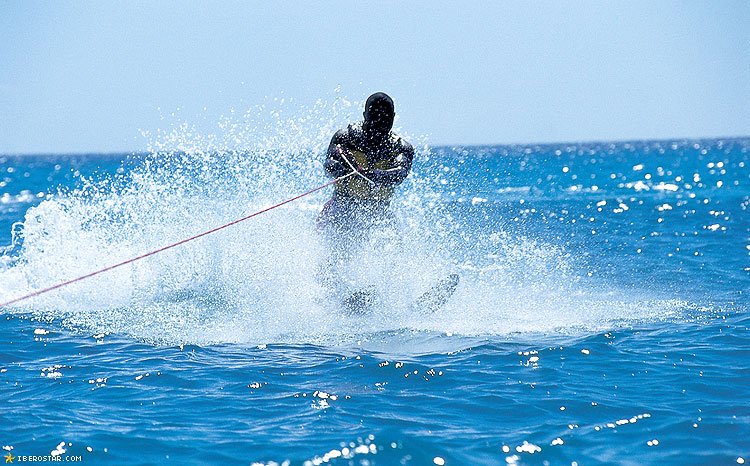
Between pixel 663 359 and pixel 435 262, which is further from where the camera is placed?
pixel 435 262

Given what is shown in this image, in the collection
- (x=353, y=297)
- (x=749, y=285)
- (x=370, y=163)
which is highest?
(x=370, y=163)

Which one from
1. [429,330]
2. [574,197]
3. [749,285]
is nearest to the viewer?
[429,330]

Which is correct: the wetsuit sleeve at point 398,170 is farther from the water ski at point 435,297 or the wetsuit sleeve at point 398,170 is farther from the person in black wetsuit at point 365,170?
the water ski at point 435,297

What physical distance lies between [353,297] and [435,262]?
1588 millimetres

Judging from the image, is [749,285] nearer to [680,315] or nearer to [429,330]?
[680,315]

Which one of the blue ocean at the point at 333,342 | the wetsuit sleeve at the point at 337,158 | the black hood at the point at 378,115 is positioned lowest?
the blue ocean at the point at 333,342

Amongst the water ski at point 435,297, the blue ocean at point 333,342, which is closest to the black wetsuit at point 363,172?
the blue ocean at point 333,342

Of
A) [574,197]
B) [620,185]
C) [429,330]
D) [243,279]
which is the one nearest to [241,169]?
[243,279]

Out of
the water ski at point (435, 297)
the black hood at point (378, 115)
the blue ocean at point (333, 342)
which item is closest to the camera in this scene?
the blue ocean at point (333, 342)

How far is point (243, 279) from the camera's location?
8.24m

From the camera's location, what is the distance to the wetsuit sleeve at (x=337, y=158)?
732 centimetres

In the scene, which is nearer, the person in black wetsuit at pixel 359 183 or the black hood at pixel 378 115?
the black hood at pixel 378 115

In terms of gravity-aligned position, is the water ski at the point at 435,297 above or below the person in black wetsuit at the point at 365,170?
below

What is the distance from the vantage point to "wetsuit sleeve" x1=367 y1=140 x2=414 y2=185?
730cm
